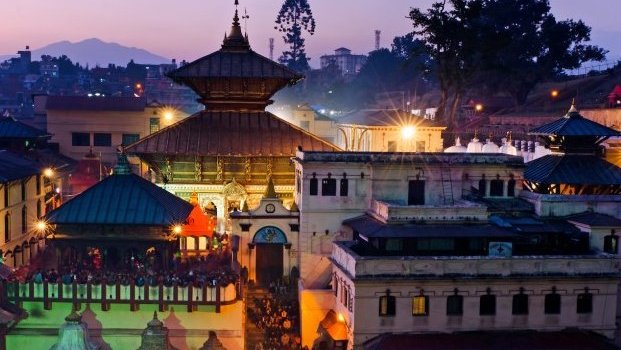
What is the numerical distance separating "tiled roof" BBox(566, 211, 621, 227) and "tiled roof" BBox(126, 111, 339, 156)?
15.9 m

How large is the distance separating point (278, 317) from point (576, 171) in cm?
1916

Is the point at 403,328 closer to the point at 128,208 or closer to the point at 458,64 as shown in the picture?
the point at 128,208

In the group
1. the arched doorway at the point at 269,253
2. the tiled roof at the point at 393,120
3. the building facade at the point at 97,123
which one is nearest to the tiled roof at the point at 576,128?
the arched doorway at the point at 269,253

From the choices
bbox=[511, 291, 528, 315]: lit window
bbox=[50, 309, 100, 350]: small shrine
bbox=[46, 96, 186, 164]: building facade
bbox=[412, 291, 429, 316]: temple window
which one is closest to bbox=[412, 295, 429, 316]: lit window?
bbox=[412, 291, 429, 316]: temple window

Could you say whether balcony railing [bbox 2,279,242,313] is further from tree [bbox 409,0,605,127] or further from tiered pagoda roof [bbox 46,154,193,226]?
tree [bbox 409,0,605,127]

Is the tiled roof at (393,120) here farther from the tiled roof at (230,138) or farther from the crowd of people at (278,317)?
the crowd of people at (278,317)

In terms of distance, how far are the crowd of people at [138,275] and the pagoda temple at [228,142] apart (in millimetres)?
10095

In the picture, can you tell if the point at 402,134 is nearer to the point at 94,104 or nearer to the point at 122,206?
the point at 94,104

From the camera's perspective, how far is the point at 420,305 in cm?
3678

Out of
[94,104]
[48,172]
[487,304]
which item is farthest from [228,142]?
[94,104]

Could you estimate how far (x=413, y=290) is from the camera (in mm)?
36469

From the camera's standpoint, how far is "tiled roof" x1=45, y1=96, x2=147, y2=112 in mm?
79188

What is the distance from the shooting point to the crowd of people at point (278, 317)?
3934 centimetres

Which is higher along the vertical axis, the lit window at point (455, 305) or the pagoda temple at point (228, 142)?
the pagoda temple at point (228, 142)
